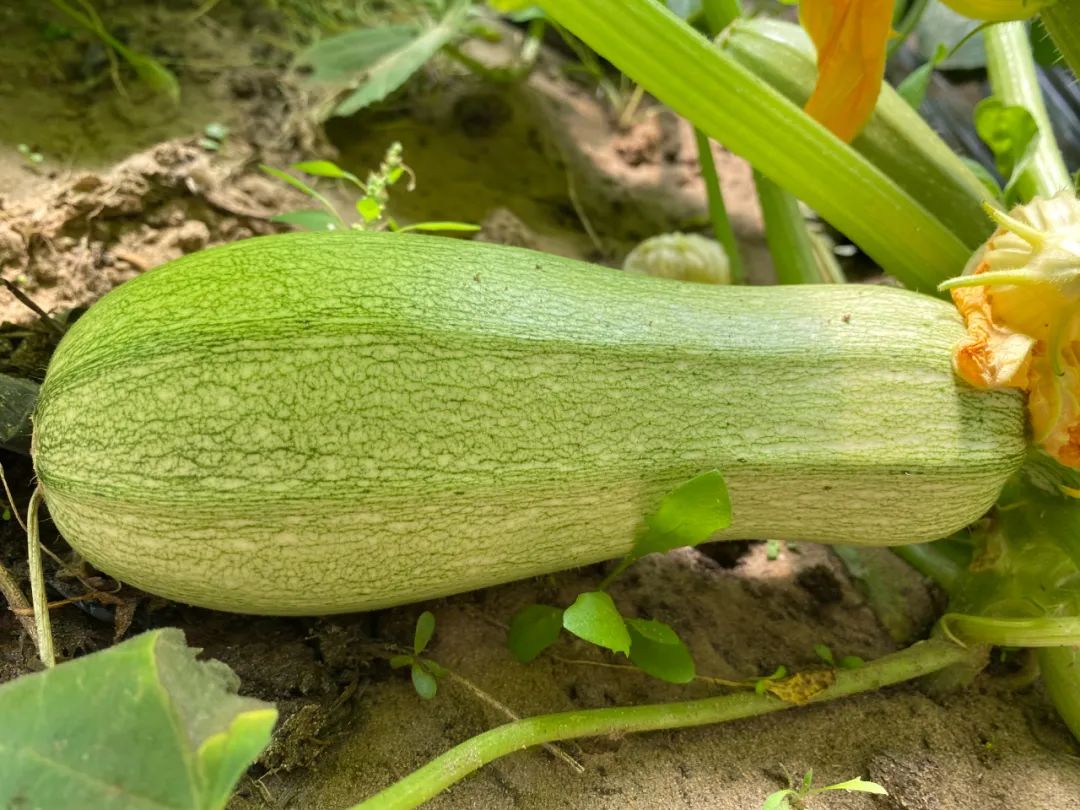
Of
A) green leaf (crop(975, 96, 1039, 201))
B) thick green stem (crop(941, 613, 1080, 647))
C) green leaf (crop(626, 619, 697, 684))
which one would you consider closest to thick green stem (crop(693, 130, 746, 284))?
green leaf (crop(975, 96, 1039, 201))

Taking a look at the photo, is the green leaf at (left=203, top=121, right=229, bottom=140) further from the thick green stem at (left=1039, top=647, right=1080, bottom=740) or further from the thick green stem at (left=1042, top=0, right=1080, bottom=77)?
the thick green stem at (left=1039, top=647, right=1080, bottom=740)

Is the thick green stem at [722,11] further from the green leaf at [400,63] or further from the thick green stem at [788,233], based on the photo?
the green leaf at [400,63]

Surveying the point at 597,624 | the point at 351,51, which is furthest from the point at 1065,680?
the point at 351,51

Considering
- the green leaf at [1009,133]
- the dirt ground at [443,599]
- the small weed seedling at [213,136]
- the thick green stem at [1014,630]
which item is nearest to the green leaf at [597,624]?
the dirt ground at [443,599]

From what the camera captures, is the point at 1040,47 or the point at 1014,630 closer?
the point at 1014,630

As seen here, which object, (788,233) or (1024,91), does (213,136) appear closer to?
(788,233)

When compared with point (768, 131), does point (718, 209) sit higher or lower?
lower

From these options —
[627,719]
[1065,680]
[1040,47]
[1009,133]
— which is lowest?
[627,719]
